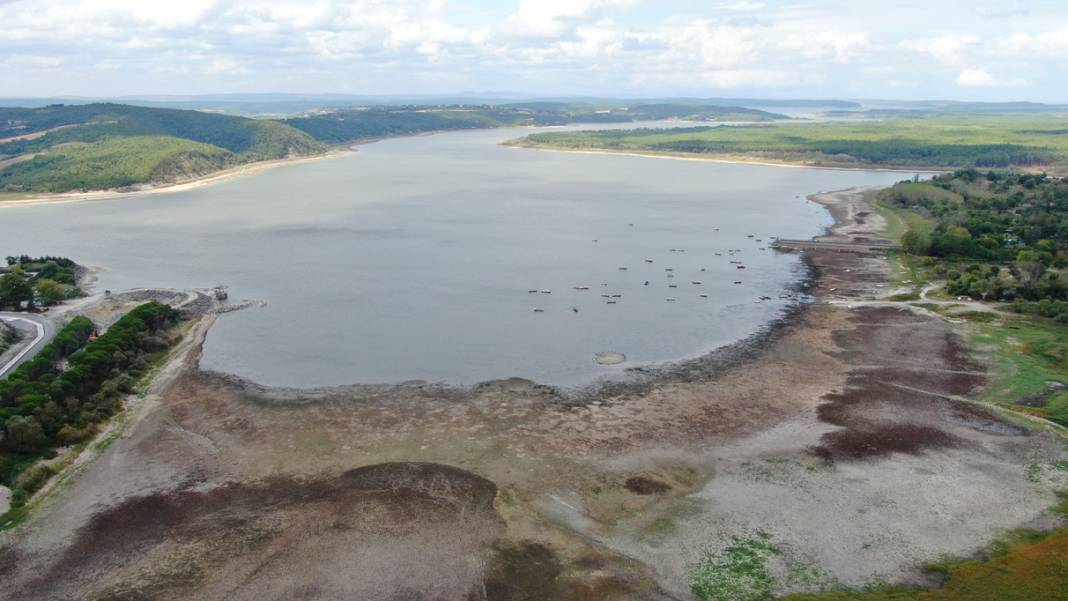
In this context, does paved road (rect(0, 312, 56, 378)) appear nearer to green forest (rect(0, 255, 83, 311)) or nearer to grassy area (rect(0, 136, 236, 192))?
green forest (rect(0, 255, 83, 311))

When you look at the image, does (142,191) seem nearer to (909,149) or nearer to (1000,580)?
(1000,580)

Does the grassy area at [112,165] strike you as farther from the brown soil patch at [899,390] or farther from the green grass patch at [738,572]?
the green grass patch at [738,572]

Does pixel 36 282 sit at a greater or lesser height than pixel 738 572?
greater

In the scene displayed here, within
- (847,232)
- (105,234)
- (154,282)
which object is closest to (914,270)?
(847,232)

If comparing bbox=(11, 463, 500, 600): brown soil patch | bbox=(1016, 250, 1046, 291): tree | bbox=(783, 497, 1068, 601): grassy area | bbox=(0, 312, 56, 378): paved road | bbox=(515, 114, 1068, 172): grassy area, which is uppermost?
bbox=(515, 114, 1068, 172): grassy area

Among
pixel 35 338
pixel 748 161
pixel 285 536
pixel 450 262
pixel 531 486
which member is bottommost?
pixel 285 536

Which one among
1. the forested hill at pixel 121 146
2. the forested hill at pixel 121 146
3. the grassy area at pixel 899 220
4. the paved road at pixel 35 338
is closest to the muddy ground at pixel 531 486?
the paved road at pixel 35 338

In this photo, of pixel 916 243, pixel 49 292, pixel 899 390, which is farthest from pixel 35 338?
pixel 916 243

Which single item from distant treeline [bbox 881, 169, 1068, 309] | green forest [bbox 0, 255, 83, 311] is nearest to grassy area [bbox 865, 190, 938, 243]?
distant treeline [bbox 881, 169, 1068, 309]
